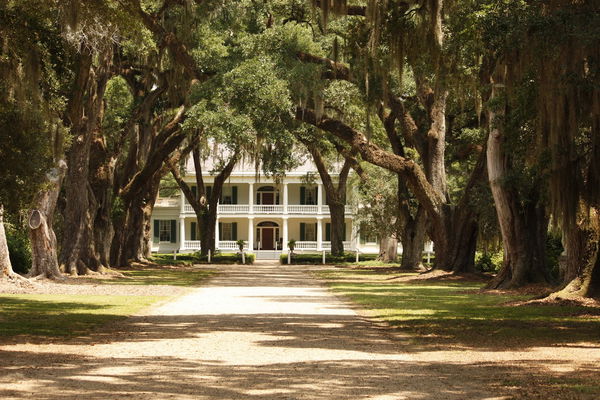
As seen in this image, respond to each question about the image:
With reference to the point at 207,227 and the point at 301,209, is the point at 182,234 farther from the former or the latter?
the point at 207,227

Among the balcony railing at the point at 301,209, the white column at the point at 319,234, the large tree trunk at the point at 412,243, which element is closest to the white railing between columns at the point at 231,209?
the balcony railing at the point at 301,209

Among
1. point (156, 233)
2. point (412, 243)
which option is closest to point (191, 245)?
point (156, 233)

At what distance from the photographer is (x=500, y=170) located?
24453 millimetres

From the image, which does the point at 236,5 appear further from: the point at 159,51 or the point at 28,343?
the point at 28,343

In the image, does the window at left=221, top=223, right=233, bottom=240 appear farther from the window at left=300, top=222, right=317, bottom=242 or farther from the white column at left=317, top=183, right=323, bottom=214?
the white column at left=317, top=183, right=323, bottom=214

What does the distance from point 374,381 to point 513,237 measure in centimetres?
1609

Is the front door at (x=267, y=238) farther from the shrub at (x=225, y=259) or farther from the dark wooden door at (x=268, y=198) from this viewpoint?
the shrub at (x=225, y=259)

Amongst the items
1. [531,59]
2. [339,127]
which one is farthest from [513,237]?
[531,59]

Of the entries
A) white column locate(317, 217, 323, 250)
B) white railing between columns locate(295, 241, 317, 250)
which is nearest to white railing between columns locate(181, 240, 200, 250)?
white railing between columns locate(295, 241, 317, 250)

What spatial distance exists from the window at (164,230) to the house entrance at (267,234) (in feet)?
21.2

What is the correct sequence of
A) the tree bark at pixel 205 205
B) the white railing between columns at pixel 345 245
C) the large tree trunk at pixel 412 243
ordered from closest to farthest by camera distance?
1. the large tree trunk at pixel 412 243
2. the tree bark at pixel 205 205
3. the white railing between columns at pixel 345 245

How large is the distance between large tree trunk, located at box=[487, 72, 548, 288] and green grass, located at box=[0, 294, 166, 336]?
28.3 feet

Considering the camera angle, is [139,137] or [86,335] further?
[139,137]

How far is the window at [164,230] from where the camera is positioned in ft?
240
